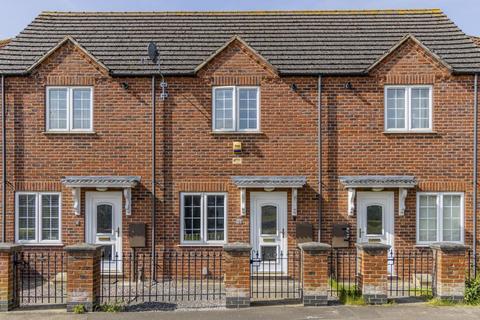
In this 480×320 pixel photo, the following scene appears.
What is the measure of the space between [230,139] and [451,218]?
5969mm

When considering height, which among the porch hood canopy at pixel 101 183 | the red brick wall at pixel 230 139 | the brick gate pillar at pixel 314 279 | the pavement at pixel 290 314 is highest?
the red brick wall at pixel 230 139

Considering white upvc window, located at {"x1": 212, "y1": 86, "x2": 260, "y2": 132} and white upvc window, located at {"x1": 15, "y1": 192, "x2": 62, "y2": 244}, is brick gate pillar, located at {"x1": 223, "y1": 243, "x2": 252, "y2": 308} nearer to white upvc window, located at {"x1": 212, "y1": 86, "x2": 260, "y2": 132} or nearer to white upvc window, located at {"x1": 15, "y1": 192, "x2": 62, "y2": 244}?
white upvc window, located at {"x1": 212, "y1": 86, "x2": 260, "y2": 132}

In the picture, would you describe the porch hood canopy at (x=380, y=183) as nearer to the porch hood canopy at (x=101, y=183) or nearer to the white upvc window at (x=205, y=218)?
the white upvc window at (x=205, y=218)

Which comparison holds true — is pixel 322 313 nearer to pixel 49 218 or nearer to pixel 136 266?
pixel 136 266

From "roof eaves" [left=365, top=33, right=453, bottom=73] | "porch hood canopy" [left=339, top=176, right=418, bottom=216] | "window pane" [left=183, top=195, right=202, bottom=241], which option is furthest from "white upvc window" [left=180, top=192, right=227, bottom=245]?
"roof eaves" [left=365, top=33, right=453, bottom=73]

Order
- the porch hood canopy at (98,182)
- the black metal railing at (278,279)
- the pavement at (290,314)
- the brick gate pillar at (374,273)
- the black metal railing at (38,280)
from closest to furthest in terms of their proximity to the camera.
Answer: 1. the pavement at (290,314)
2. the brick gate pillar at (374,273)
3. the black metal railing at (38,280)
4. the black metal railing at (278,279)
5. the porch hood canopy at (98,182)

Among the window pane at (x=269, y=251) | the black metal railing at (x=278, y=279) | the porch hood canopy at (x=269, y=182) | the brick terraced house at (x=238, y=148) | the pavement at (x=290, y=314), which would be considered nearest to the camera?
the pavement at (x=290, y=314)

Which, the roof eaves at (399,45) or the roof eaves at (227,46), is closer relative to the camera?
the roof eaves at (399,45)

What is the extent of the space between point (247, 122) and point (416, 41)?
4849 mm

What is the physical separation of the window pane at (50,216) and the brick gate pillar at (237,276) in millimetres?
5248

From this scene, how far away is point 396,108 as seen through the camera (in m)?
11.6

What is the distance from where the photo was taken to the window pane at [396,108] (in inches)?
454

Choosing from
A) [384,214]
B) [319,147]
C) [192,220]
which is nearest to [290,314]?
[192,220]

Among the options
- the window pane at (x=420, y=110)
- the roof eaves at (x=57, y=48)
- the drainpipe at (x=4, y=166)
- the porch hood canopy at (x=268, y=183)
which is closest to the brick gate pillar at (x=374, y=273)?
the porch hood canopy at (x=268, y=183)
